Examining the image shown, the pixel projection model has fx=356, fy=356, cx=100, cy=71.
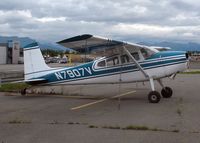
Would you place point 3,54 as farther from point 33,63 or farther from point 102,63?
point 102,63

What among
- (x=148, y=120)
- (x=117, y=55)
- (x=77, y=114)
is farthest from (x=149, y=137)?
(x=117, y=55)

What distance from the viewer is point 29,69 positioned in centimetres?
1591

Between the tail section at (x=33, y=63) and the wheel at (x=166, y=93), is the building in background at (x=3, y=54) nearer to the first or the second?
the tail section at (x=33, y=63)

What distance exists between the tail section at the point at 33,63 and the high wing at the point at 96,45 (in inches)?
115

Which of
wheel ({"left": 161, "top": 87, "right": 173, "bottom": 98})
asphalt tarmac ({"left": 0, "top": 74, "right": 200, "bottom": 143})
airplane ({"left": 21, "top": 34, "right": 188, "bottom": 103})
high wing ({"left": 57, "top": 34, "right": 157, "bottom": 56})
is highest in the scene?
high wing ({"left": 57, "top": 34, "right": 157, "bottom": 56})

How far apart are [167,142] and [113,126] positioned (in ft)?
6.09

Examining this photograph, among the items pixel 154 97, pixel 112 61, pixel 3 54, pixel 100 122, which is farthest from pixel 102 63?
pixel 3 54

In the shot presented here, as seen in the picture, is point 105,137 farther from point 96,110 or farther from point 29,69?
point 29,69

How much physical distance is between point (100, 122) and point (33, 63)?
7735mm

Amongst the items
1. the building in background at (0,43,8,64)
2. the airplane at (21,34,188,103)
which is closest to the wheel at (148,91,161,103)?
the airplane at (21,34,188,103)

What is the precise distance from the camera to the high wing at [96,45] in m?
11.9

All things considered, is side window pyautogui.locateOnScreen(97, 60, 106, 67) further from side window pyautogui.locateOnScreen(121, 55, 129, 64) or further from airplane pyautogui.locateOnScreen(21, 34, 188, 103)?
side window pyautogui.locateOnScreen(121, 55, 129, 64)

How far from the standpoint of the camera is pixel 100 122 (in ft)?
29.6

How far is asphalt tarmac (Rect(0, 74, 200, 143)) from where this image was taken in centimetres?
721
